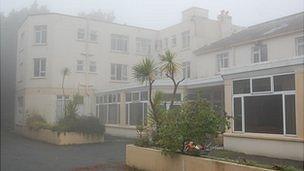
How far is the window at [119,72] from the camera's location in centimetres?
3872

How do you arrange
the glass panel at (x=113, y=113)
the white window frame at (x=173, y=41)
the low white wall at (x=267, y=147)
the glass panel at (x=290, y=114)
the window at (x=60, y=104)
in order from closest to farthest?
the low white wall at (x=267, y=147)
the glass panel at (x=290, y=114)
the glass panel at (x=113, y=113)
the window at (x=60, y=104)
the white window frame at (x=173, y=41)

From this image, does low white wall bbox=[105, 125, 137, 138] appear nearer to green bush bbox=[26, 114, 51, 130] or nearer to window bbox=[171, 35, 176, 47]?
green bush bbox=[26, 114, 51, 130]

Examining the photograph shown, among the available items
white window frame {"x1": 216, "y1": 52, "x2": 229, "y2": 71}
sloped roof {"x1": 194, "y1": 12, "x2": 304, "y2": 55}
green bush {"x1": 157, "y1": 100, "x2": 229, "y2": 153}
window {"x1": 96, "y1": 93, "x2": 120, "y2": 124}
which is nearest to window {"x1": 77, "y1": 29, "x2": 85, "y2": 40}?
window {"x1": 96, "y1": 93, "x2": 120, "y2": 124}

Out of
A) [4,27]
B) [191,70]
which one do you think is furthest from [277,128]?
[4,27]

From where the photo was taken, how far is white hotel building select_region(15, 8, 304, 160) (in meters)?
18.1

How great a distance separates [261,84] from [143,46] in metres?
24.1

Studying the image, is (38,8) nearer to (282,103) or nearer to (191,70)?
(191,70)

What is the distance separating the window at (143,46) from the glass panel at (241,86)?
22.2 meters

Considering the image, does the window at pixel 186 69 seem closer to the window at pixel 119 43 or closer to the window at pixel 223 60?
the window at pixel 223 60

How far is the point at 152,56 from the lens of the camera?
41.3 meters

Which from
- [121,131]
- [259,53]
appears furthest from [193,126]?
[121,131]

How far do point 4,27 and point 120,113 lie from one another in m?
22.6

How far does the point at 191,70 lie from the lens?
34.9 meters

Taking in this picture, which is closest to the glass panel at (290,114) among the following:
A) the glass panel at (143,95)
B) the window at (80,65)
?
the glass panel at (143,95)
